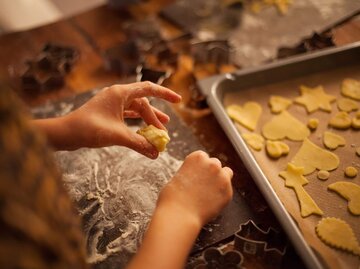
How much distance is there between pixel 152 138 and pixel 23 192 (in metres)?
0.44

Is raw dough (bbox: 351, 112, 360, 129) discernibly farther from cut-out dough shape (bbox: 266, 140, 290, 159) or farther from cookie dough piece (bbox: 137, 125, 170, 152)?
cookie dough piece (bbox: 137, 125, 170, 152)

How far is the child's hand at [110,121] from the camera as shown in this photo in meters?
0.76

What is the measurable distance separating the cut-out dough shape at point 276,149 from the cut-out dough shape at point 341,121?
0.47ft

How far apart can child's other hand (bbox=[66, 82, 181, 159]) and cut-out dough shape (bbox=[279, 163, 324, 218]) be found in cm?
30

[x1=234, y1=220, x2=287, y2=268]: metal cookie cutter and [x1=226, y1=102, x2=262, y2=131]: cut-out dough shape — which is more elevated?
[x1=226, y1=102, x2=262, y2=131]: cut-out dough shape

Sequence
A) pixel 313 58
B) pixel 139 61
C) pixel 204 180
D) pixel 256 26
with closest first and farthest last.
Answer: pixel 204 180, pixel 313 58, pixel 139 61, pixel 256 26

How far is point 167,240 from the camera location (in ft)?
1.98

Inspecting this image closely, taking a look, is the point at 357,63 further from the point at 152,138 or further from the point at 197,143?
the point at 152,138

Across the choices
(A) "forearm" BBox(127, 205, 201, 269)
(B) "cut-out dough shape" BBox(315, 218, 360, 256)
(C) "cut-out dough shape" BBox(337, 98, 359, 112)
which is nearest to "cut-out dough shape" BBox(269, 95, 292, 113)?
(C) "cut-out dough shape" BBox(337, 98, 359, 112)

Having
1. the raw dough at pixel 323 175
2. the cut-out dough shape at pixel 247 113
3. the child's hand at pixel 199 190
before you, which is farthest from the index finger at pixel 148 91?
the raw dough at pixel 323 175

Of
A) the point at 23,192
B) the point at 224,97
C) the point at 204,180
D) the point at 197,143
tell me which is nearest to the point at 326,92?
the point at 224,97

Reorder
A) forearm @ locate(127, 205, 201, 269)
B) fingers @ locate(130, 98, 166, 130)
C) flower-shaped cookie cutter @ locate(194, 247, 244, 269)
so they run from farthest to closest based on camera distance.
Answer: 1. fingers @ locate(130, 98, 166, 130)
2. flower-shaped cookie cutter @ locate(194, 247, 244, 269)
3. forearm @ locate(127, 205, 201, 269)

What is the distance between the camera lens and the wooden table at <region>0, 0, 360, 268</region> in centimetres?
90

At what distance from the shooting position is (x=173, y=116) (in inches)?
41.1
